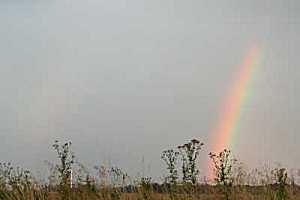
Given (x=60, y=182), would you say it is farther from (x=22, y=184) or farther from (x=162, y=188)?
(x=162, y=188)

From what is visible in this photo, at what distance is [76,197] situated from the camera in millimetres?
16406

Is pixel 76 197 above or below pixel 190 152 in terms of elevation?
below

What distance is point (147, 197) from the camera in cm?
1644

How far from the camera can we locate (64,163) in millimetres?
17422

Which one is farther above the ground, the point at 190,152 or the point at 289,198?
the point at 190,152

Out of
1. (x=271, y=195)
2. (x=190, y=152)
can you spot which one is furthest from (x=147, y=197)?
(x=271, y=195)

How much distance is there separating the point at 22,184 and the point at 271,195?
6120 millimetres

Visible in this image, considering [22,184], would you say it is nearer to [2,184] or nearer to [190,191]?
[2,184]

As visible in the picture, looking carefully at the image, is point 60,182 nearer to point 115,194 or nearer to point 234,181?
point 115,194

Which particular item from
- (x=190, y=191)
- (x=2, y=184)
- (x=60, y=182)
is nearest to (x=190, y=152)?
(x=190, y=191)

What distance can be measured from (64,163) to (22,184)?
116 cm

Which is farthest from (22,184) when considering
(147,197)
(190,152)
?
(190,152)

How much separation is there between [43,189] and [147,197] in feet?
8.63

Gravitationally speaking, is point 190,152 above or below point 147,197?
above
